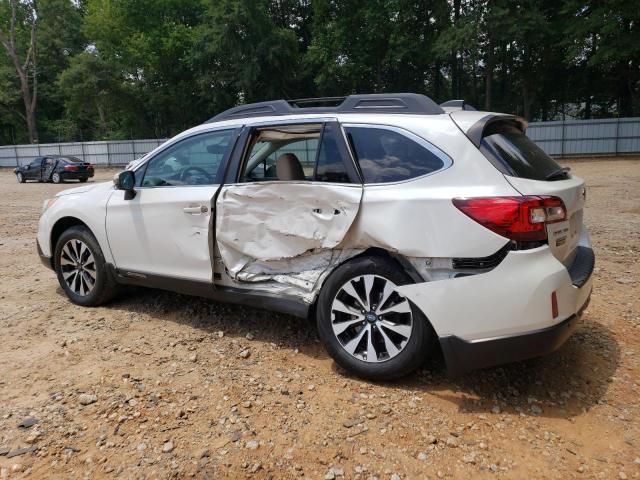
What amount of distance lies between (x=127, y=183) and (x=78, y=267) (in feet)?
3.73

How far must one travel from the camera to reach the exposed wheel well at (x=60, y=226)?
194 inches

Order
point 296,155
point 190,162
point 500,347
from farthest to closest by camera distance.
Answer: point 190,162
point 296,155
point 500,347

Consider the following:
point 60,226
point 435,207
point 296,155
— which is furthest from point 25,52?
point 435,207

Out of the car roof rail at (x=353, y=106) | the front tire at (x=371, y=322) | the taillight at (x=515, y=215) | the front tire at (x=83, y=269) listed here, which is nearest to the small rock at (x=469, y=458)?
the front tire at (x=371, y=322)

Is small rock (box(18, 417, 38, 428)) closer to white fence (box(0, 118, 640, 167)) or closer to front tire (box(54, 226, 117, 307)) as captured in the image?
front tire (box(54, 226, 117, 307))

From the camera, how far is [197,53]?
37.1m

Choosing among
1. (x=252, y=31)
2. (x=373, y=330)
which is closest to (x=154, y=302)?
(x=373, y=330)

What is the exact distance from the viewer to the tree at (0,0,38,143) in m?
43.3

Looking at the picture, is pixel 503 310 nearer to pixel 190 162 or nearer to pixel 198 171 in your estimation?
pixel 198 171

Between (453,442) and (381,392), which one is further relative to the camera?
(381,392)

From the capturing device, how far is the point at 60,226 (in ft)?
16.5

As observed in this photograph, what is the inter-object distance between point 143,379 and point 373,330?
1.59m

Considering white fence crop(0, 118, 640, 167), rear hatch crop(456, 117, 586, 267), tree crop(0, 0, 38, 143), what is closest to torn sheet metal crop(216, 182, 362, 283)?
rear hatch crop(456, 117, 586, 267)

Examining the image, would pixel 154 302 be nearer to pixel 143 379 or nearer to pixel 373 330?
pixel 143 379
